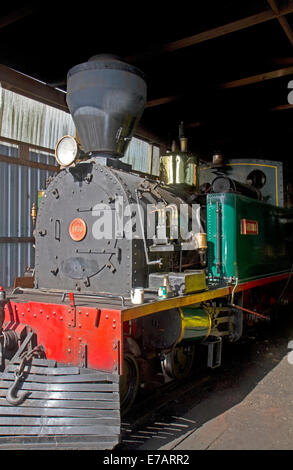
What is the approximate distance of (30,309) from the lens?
11.4 ft

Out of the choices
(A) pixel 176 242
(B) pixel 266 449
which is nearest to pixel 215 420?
(B) pixel 266 449

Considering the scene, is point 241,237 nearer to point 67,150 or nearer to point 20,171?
point 67,150

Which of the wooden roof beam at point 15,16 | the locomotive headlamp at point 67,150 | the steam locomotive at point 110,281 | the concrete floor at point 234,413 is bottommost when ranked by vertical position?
the concrete floor at point 234,413

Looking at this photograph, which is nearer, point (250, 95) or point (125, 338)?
point (125, 338)

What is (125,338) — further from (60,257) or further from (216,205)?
(216,205)

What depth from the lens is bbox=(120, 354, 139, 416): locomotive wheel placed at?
3.54m

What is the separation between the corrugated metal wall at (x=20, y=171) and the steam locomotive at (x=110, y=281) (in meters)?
3.27

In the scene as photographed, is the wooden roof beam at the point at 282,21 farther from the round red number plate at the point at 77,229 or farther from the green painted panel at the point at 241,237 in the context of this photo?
the round red number plate at the point at 77,229

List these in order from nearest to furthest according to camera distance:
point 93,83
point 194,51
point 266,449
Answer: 1. point 266,449
2. point 93,83
3. point 194,51

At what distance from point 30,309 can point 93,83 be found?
2414mm

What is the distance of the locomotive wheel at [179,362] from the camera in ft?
13.7

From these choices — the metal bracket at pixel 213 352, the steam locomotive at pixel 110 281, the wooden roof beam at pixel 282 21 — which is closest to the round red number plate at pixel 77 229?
the steam locomotive at pixel 110 281

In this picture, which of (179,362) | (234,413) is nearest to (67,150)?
(179,362)

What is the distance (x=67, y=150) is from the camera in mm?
4105
